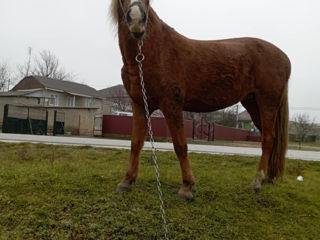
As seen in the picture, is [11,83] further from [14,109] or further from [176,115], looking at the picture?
[176,115]

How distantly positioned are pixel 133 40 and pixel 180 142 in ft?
4.14

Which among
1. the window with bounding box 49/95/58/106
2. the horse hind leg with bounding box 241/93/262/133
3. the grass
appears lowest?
the grass

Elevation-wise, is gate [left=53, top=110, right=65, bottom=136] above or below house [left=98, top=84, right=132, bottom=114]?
below

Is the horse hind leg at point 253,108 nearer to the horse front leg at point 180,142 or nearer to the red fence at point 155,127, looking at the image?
the horse front leg at point 180,142

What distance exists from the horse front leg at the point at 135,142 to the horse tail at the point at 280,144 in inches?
81.3

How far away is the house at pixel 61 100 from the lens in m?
21.9

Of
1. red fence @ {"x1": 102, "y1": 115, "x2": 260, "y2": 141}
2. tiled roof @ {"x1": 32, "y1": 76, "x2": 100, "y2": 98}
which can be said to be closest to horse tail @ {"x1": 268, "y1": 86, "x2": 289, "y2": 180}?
red fence @ {"x1": 102, "y1": 115, "x2": 260, "y2": 141}

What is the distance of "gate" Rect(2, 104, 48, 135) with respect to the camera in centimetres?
1751

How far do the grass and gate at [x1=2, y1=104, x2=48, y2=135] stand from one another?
49.0 feet

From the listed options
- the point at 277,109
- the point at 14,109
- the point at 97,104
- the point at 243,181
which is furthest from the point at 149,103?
the point at 97,104

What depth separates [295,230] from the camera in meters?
3.05

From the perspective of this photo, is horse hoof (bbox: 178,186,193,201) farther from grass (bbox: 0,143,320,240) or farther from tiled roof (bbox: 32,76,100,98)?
tiled roof (bbox: 32,76,100,98)

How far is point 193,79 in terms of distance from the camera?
3439 millimetres

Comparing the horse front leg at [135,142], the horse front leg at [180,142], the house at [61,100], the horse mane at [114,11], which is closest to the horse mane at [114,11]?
the horse mane at [114,11]
